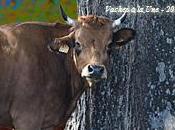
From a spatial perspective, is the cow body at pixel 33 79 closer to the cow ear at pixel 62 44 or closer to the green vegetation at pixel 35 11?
the cow ear at pixel 62 44

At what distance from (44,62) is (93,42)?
0.63 metres

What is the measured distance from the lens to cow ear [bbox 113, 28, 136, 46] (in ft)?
24.3

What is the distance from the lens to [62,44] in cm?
733

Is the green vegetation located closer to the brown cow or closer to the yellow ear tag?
the brown cow

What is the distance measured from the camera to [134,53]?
775cm

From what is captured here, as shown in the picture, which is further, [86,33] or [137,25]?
[137,25]

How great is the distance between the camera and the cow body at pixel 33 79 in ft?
23.7

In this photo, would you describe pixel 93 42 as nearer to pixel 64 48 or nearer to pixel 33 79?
pixel 64 48

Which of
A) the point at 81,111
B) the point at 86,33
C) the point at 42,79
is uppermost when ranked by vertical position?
the point at 86,33

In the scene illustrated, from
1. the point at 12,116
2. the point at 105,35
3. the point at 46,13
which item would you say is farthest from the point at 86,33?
the point at 46,13

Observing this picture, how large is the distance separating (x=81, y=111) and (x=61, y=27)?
103 centimetres

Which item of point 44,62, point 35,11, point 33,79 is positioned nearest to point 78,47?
point 44,62

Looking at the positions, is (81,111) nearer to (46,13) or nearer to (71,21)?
(71,21)

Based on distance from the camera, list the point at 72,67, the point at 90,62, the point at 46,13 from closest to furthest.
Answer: the point at 90,62 < the point at 72,67 < the point at 46,13
